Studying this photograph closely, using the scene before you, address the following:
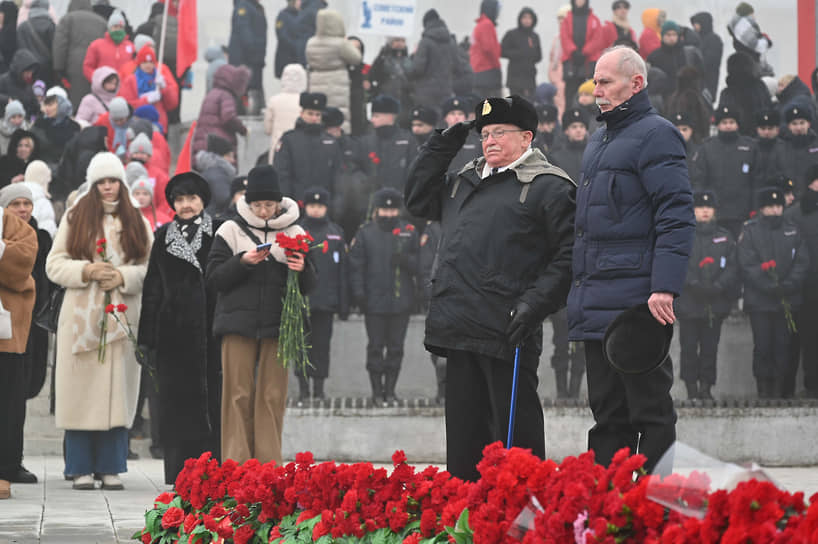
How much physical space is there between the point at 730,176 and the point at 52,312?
781 centimetres

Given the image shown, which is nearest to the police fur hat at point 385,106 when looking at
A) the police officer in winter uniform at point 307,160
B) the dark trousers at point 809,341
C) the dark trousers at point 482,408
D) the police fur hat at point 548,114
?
the police officer in winter uniform at point 307,160

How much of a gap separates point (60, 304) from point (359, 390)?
16.1 feet

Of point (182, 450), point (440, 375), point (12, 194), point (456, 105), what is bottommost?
point (182, 450)

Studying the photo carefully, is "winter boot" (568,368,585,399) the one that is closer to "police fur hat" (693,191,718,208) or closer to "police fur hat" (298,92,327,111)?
"police fur hat" (693,191,718,208)

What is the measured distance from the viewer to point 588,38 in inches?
756

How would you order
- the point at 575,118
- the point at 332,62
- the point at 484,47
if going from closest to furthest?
the point at 575,118 → the point at 332,62 → the point at 484,47

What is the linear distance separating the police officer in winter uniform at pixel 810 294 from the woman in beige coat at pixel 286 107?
233 inches

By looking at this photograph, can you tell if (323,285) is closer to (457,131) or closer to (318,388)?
(318,388)

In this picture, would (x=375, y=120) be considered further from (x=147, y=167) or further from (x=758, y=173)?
(x=758, y=173)

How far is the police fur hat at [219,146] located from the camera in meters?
16.6

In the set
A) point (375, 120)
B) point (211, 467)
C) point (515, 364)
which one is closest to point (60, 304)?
point (211, 467)

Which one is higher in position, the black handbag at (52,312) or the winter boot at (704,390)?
the black handbag at (52,312)

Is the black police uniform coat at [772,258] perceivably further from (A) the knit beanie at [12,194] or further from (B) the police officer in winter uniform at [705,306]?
(A) the knit beanie at [12,194]

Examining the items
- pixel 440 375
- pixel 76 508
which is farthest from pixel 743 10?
pixel 76 508
